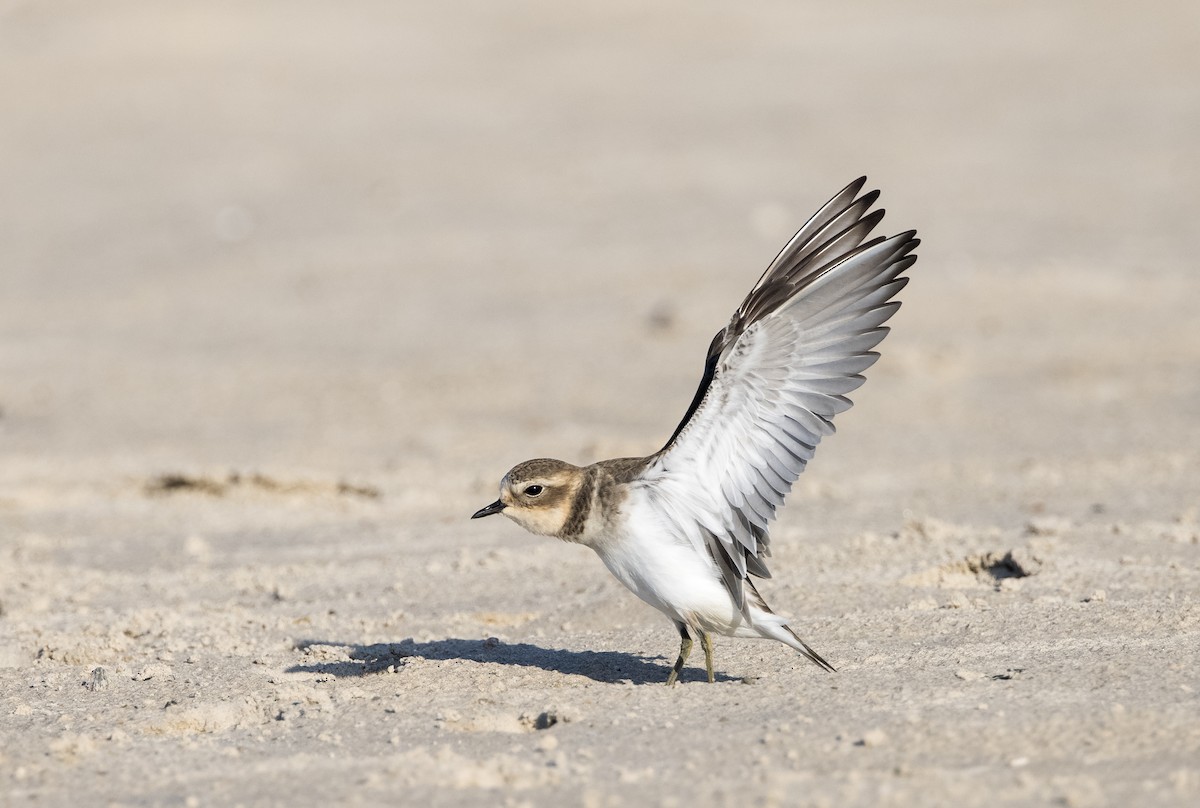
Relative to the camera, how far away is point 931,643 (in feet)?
16.3

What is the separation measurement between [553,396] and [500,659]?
4.88 metres

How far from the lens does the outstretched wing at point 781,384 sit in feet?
14.8

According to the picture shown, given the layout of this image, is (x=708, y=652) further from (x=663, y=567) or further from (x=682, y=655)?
(x=663, y=567)

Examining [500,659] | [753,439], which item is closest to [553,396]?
[500,659]

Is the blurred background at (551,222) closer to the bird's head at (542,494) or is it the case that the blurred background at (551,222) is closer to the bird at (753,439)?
the bird's head at (542,494)

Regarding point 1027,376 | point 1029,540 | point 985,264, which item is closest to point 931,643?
point 1029,540

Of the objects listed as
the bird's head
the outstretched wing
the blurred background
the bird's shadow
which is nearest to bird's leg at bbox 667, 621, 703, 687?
the bird's shadow

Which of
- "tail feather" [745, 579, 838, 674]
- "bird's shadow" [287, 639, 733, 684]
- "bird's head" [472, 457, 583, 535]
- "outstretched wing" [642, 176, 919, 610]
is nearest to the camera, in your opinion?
"outstretched wing" [642, 176, 919, 610]

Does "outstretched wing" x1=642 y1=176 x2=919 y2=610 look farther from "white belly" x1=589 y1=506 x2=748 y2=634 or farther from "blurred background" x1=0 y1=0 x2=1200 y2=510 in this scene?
"blurred background" x1=0 y1=0 x2=1200 y2=510

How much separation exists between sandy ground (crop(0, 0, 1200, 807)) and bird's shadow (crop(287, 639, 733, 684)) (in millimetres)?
30

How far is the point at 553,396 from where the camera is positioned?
989cm

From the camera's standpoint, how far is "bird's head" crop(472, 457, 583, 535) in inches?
→ 186

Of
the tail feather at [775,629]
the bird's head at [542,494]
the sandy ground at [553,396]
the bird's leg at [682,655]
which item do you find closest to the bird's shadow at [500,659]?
the sandy ground at [553,396]

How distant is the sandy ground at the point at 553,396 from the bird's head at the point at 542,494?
1.71ft
